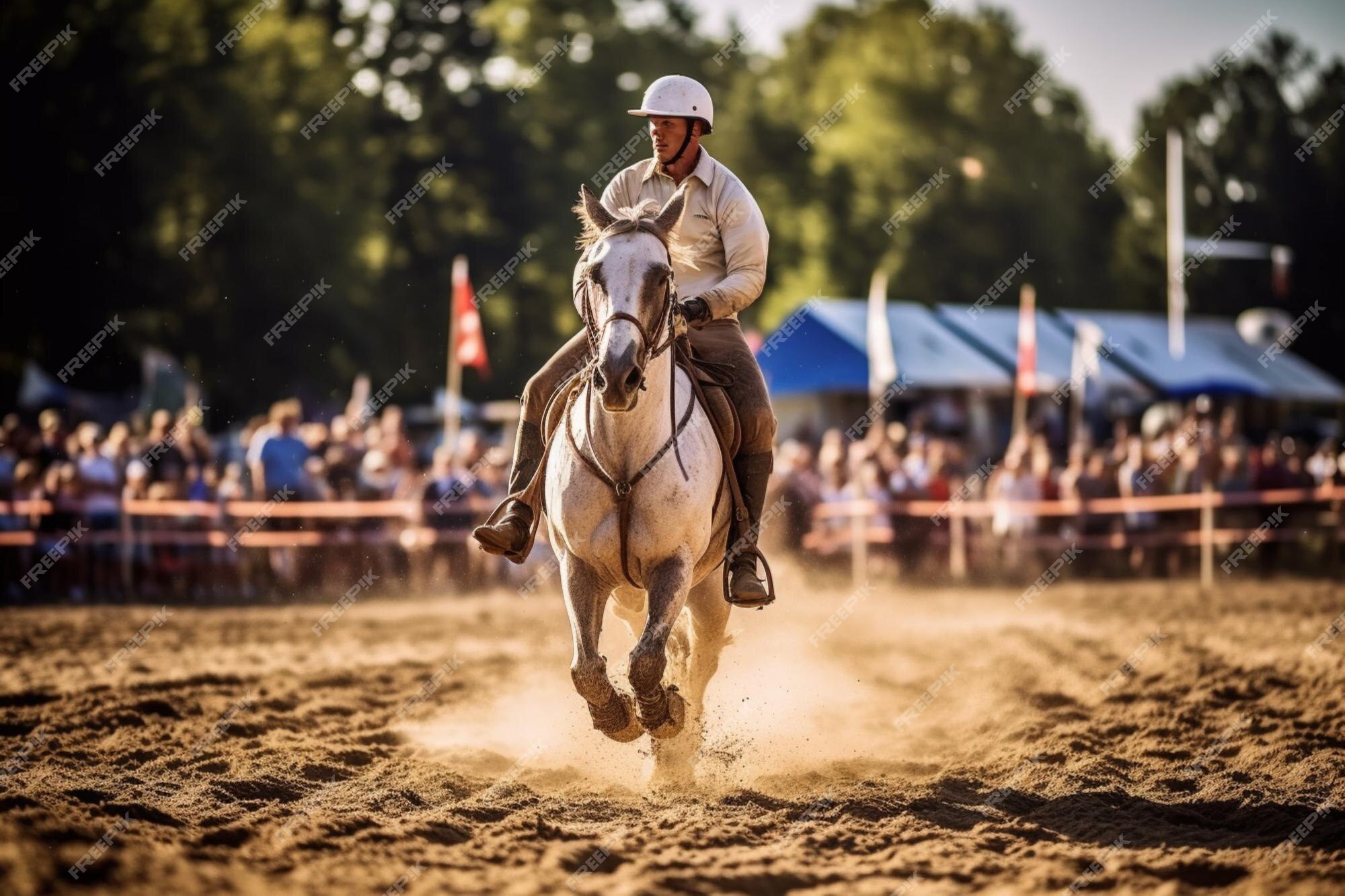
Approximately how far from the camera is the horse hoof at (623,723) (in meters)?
7.15

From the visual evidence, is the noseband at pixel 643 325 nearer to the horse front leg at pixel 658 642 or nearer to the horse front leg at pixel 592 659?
the horse front leg at pixel 658 642

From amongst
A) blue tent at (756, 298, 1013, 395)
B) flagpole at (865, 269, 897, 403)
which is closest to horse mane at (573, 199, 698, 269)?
flagpole at (865, 269, 897, 403)

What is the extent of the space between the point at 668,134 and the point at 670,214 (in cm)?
102

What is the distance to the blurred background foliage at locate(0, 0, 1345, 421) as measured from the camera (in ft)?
107

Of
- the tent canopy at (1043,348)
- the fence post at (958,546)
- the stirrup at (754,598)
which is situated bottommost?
the fence post at (958,546)

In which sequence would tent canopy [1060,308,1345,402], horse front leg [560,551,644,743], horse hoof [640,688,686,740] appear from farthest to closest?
tent canopy [1060,308,1345,402] < horse hoof [640,688,686,740] < horse front leg [560,551,644,743]

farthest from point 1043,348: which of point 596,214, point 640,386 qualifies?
point 640,386

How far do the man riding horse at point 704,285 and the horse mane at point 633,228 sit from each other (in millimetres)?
219

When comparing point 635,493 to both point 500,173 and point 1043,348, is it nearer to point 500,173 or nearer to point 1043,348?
point 1043,348

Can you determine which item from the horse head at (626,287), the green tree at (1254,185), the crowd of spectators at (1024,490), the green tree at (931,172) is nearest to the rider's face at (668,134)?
the horse head at (626,287)

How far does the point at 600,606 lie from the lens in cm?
726

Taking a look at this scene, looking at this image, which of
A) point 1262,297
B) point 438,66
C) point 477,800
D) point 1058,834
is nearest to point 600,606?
point 477,800

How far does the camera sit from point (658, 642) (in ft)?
22.7

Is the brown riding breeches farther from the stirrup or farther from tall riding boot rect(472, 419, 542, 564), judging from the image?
the stirrup
